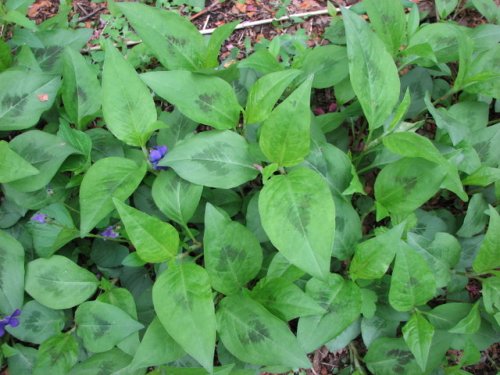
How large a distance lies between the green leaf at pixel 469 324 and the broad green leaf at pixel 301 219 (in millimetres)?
867

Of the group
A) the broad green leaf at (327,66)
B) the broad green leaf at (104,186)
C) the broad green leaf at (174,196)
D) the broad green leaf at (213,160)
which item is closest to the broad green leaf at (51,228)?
the broad green leaf at (104,186)

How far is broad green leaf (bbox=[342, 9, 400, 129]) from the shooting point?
82.1 inches

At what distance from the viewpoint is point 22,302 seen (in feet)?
7.29

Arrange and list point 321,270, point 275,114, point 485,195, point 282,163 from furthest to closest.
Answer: point 485,195, point 282,163, point 275,114, point 321,270

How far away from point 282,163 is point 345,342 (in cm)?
111

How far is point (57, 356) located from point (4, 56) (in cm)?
173

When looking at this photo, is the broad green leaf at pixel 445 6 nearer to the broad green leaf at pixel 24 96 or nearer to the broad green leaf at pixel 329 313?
the broad green leaf at pixel 329 313

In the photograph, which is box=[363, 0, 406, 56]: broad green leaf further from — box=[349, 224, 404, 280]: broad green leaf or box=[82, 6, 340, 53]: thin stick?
box=[349, 224, 404, 280]: broad green leaf

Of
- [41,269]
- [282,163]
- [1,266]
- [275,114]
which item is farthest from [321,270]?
[1,266]

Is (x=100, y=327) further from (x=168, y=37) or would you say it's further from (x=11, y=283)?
(x=168, y=37)

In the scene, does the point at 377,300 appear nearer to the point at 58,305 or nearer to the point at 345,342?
the point at 345,342

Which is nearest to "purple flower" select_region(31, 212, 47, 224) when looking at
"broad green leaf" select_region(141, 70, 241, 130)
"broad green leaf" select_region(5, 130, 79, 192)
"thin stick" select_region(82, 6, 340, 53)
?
"broad green leaf" select_region(5, 130, 79, 192)

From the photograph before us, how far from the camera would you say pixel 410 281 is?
201 centimetres

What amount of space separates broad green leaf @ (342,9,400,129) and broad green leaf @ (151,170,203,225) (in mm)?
953
